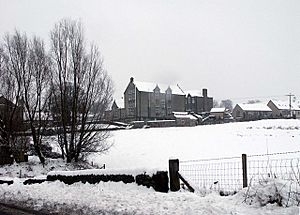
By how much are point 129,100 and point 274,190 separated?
77932 millimetres

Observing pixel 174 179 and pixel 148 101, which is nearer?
pixel 174 179

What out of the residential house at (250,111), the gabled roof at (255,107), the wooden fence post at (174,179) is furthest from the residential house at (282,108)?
the wooden fence post at (174,179)

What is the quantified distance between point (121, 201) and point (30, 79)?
21.4m

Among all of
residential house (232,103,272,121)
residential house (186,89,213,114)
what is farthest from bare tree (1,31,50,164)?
residential house (232,103,272,121)

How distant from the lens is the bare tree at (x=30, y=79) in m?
26.8

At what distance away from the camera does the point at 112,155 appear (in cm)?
Answer: 3069

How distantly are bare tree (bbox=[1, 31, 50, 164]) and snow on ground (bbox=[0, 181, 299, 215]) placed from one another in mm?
15873

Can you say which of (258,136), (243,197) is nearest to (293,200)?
(243,197)

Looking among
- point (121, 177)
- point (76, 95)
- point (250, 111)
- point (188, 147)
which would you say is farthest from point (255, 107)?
point (121, 177)

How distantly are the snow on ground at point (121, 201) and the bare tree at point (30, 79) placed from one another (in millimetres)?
15873

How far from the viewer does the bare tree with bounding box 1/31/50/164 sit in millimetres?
26766

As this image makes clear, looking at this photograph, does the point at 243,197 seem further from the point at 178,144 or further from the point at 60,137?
the point at 178,144

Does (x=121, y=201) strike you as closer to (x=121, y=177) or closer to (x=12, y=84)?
(x=121, y=177)

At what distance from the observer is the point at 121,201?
8359mm
